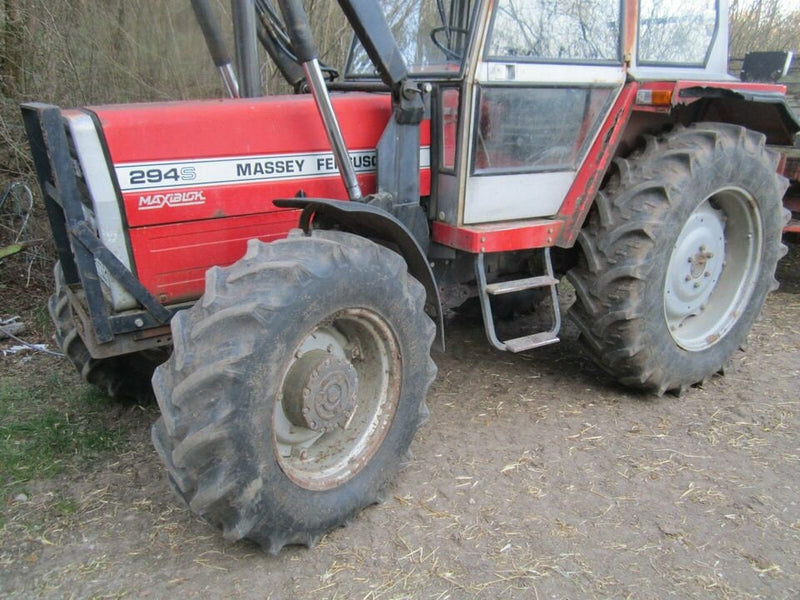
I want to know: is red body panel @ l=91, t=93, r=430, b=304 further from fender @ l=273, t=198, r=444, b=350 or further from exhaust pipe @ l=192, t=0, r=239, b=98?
exhaust pipe @ l=192, t=0, r=239, b=98

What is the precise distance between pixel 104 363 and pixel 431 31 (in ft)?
7.43

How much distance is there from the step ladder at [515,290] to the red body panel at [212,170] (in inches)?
30.4

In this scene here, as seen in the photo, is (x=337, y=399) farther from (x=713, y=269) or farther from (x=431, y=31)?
(x=713, y=269)

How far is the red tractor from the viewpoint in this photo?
235 cm

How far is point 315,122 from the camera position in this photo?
118 inches

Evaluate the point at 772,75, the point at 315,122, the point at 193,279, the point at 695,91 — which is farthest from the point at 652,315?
the point at 772,75

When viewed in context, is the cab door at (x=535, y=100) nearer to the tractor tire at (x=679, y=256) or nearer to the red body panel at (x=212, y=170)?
the tractor tire at (x=679, y=256)

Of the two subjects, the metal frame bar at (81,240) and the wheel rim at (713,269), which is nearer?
the metal frame bar at (81,240)

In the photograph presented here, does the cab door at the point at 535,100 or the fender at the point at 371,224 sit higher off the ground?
the cab door at the point at 535,100

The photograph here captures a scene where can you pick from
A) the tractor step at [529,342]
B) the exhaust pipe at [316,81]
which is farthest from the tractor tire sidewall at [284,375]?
the tractor step at [529,342]

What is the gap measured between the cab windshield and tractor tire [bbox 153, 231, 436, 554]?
3.65 feet

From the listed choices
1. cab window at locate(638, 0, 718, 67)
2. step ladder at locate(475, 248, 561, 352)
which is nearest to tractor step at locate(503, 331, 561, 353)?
step ladder at locate(475, 248, 561, 352)

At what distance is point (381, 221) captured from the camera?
2742 mm

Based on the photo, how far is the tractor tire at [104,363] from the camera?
328 centimetres
